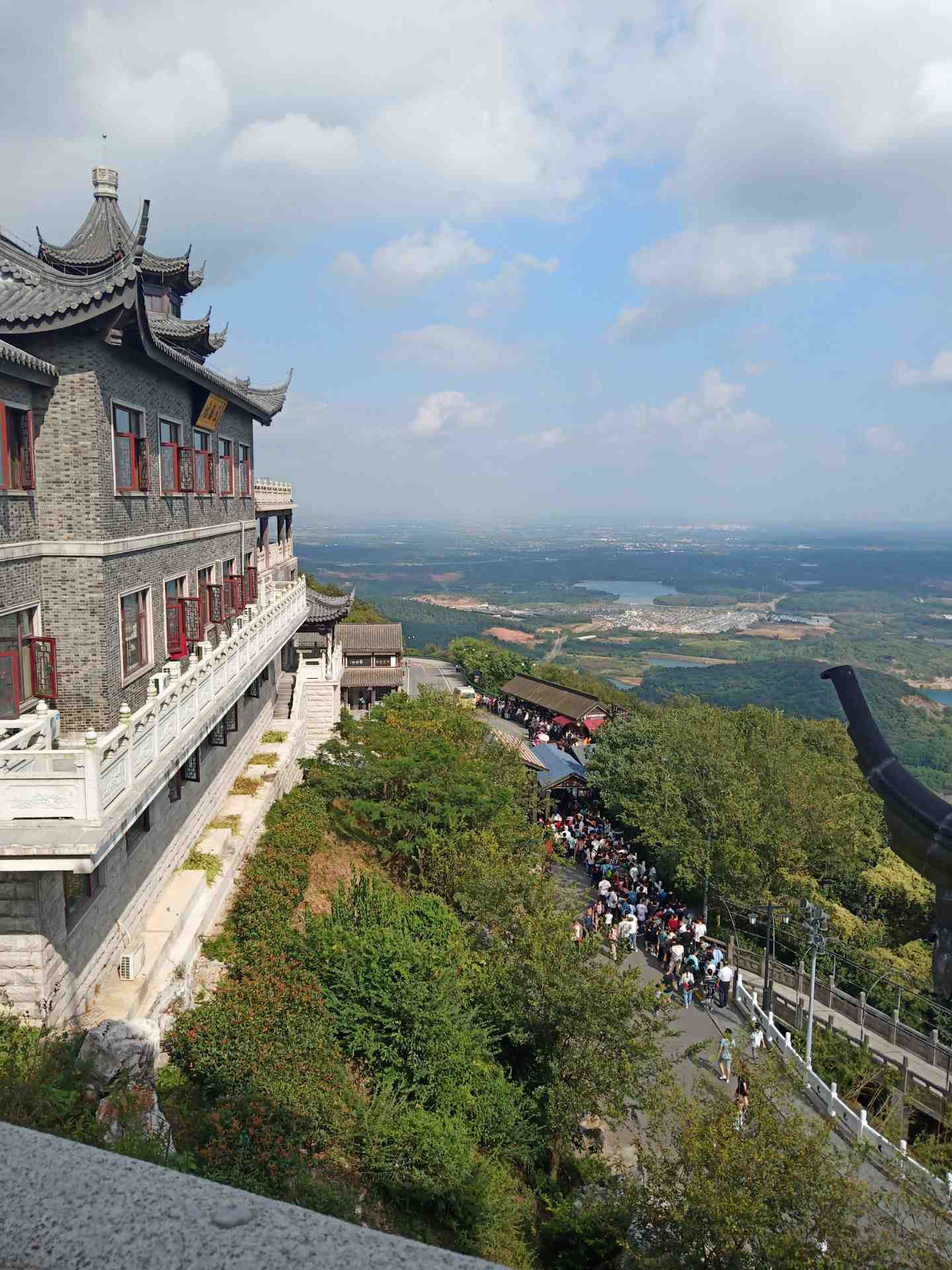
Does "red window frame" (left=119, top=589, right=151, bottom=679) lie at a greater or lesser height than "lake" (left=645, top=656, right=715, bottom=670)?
greater

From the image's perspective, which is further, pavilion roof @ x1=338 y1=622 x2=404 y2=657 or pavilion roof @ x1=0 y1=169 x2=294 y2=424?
pavilion roof @ x1=338 y1=622 x2=404 y2=657

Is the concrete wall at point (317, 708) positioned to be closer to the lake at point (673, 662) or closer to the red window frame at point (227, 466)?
the red window frame at point (227, 466)

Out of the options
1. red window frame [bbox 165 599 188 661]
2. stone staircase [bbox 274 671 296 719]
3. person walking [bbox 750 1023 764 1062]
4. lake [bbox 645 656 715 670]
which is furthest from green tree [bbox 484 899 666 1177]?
lake [bbox 645 656 715 670]

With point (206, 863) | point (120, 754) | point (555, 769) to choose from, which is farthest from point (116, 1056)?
point (555, 769)

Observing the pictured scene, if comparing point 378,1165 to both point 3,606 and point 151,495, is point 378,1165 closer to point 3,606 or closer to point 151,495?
point 3,606

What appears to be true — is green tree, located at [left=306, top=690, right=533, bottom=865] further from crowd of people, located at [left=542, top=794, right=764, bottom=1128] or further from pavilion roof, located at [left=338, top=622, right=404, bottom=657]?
pavilion roof, located at [left=338, top=622, right=404, bottom=657]

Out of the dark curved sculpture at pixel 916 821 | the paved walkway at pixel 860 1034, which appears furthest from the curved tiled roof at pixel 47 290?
the paved walkway at pixel 860 1034

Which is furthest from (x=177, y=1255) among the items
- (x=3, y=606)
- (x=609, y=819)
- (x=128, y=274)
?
(x=609, y=819)

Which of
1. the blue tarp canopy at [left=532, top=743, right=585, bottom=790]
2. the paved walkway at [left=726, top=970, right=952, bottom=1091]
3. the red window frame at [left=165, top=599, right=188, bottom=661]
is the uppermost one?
the red window frame at [left=165, top=599, right=188, bottom=661]
